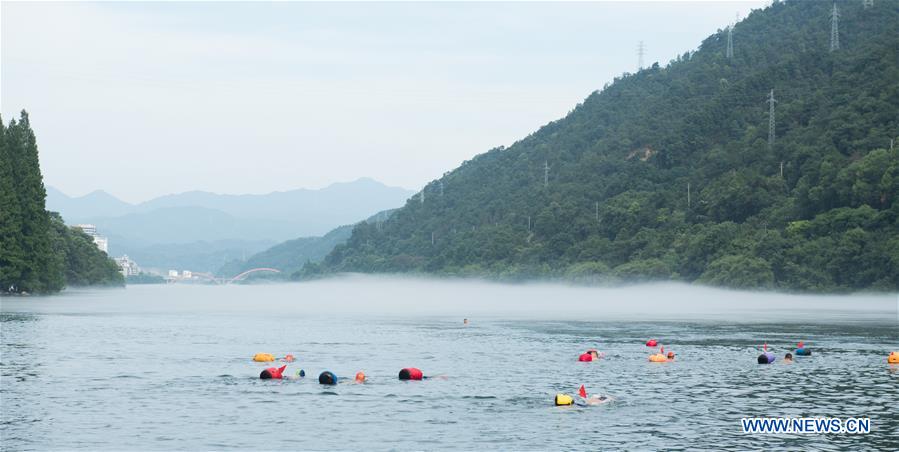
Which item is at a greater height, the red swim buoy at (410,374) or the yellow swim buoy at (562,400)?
the red swim buoy at (410,374)

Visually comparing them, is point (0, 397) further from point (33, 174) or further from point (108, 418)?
point (33, 174)

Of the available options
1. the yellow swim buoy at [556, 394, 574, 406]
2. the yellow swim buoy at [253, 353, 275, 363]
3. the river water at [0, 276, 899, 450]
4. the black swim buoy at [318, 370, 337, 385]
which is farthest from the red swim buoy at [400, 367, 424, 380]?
the yellow swim buoy at [253, 353, 275, 363]

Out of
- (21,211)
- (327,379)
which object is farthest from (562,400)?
(21,211)

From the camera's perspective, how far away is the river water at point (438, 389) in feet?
150

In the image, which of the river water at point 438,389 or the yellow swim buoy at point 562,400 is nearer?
the river water at point 438,389

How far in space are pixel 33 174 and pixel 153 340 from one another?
107 meters

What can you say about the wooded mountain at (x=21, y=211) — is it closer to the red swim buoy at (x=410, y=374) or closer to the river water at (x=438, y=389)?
the river water at (x=438, y=389)

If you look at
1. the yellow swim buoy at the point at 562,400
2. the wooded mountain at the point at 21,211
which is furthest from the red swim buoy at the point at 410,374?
the wooded mountain at the point at 21,211

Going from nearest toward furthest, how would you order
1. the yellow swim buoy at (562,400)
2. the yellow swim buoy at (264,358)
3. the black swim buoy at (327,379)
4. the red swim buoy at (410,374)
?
the yellow swim buoy at (562,400), the black swim buoy at (327,379), the red swim buoy at (410,374), the yellow swim buoy at (264,358)

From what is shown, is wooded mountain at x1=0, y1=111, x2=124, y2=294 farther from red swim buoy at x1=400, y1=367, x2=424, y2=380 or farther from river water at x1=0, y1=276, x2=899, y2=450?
red swim buoy at x1=400, y1=367, x2=424, y2=380

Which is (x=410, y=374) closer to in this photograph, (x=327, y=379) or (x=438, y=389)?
(x=438, y=389)

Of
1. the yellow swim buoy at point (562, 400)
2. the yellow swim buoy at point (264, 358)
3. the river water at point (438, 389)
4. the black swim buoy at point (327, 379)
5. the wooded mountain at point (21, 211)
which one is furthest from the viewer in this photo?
the wooded mountain at point (21, 211)

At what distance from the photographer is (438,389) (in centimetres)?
6128

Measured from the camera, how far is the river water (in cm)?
4575
